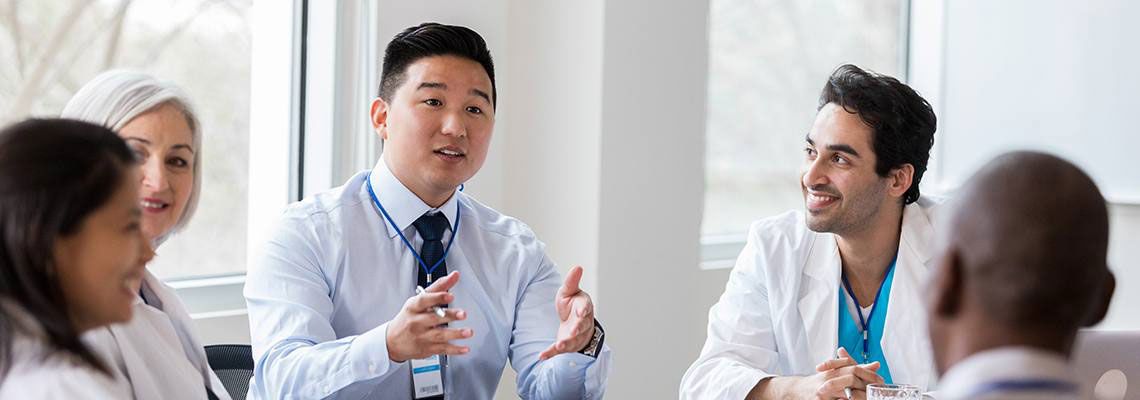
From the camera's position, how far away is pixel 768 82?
16.7 feet

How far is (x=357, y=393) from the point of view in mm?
2299

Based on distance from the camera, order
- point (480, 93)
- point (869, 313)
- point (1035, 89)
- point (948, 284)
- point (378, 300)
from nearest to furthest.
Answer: point (948, 284)
point (378, 300)
point (480, 93)
point (869, 313)
point (1035, 89)

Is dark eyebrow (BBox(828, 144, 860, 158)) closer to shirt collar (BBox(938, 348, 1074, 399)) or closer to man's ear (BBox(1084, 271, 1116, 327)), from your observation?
man's ear (BBox(1084, 271, 1116, 327))

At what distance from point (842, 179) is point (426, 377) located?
1092 mm

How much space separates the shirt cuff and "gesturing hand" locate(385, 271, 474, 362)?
26mm

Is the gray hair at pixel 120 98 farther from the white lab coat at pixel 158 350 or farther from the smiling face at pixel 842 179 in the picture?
the smiling face at pixel 842 179

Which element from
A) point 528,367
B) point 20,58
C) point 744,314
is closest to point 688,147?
point 744,314

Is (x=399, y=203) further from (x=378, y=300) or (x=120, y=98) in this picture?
(x=120, y=98)

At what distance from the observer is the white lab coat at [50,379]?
1.18 m

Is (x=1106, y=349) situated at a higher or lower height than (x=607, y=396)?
higher

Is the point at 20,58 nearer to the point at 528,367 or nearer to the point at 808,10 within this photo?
the point at 528,367

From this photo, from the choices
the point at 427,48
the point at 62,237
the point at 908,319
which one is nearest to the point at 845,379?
the point at 908,319

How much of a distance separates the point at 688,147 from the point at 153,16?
178 centimetres

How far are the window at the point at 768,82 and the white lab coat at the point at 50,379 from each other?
3510mm
